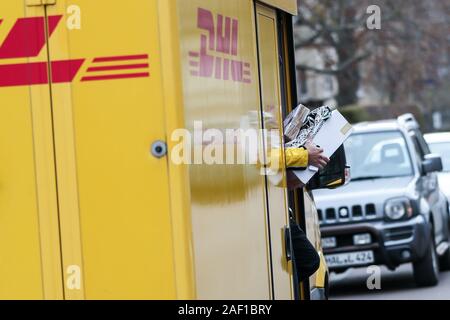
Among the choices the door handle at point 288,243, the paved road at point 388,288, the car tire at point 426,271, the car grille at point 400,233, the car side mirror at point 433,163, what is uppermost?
the car side mirror at point 433,163

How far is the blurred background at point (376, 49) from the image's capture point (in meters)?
34.5

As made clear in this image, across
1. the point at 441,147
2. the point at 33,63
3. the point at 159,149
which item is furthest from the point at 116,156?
the point at 441,147

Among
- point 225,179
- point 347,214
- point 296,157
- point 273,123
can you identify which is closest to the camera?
point 225,179

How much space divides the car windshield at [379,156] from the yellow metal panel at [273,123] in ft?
27.0

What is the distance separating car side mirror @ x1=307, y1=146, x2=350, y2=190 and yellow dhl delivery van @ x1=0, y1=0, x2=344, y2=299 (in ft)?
9.22

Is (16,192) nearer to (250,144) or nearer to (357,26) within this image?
(250,144)

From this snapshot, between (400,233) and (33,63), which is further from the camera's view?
(400,233)


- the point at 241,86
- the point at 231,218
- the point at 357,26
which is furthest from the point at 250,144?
the point at 357,26

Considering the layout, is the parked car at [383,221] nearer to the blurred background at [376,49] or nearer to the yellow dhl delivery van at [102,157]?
the yellow dhl delivery van at [102,157]

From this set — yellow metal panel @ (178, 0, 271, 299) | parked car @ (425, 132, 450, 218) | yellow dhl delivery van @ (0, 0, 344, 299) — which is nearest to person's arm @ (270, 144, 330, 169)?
yellow metal panel @ (178, 0, 271, 299)

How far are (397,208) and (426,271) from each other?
874mm

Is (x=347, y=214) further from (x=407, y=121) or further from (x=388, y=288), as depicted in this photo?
(x=407, y=121)

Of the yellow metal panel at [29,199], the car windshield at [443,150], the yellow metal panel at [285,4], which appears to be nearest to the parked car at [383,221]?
the car windshield at [443,150]

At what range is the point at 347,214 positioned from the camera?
43.7 ft
